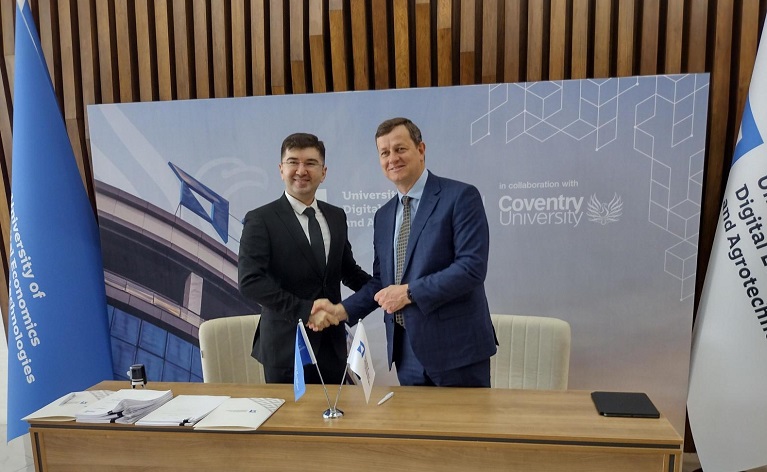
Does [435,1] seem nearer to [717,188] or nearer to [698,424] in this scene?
[717,188]

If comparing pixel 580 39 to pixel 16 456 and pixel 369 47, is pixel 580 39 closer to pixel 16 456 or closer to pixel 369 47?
pixel 369 47

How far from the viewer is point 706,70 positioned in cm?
293

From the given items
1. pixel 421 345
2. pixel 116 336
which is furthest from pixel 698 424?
pixel 116 336

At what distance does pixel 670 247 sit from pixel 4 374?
185 inches

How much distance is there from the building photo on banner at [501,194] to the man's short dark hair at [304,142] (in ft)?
0.16

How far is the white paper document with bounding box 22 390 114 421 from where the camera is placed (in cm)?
215

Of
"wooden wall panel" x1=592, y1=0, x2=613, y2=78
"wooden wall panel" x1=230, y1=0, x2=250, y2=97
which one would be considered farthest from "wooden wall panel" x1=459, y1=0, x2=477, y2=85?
"wooden wall panel" x1=230, y1=0, x2=250, y2=97

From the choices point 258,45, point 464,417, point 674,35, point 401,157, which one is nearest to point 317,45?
point 258,45

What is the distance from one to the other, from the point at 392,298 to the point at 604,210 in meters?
1.25

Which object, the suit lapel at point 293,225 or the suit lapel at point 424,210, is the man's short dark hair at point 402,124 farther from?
the suit lapel at point 293,225

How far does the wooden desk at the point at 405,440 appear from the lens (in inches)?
74.2

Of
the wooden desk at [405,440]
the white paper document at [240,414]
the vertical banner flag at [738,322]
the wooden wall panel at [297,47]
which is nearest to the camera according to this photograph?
the wooden desk at [405,440]

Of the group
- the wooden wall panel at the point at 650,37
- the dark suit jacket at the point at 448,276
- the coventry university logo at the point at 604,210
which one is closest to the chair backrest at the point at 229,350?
the dark suit jacket at the point at 448,276

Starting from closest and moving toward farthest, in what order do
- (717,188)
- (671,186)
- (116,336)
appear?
(671,186), (717,188), (116,336)
